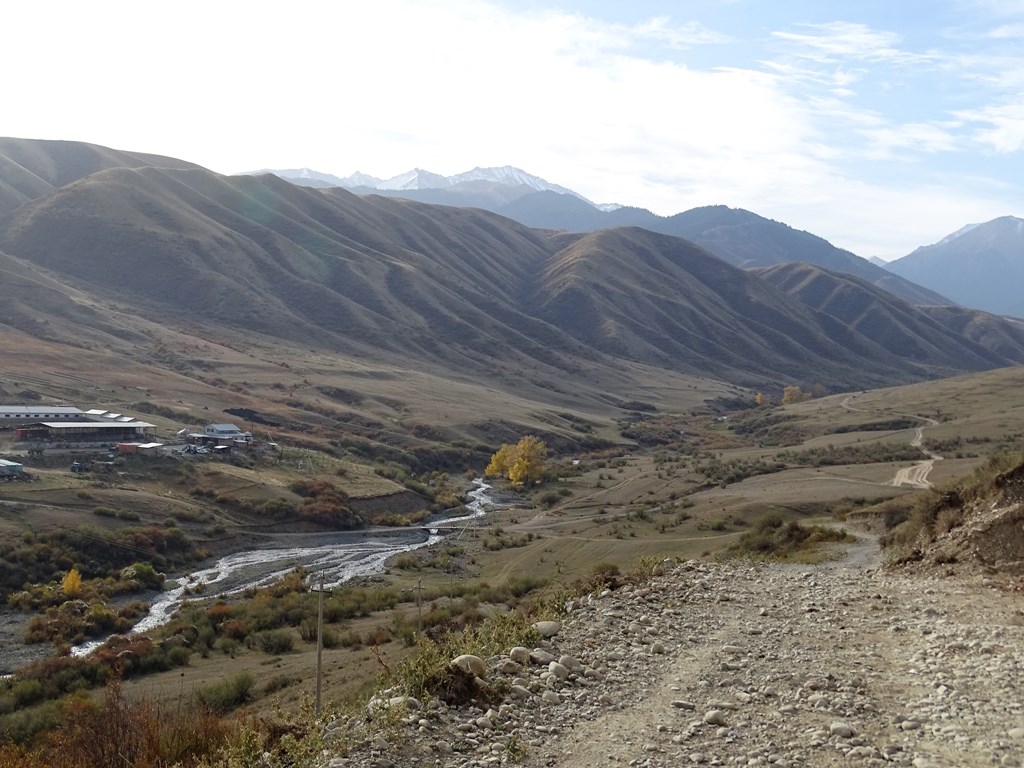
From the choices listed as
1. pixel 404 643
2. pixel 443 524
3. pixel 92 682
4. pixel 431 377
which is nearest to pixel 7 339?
pixel 431 377

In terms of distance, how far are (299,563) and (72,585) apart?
1293 centimetres

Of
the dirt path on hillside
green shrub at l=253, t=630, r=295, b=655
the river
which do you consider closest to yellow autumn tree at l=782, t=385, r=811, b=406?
the river

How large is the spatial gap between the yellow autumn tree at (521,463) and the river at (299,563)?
15.3 meters

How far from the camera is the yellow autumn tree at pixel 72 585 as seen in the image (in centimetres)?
4062

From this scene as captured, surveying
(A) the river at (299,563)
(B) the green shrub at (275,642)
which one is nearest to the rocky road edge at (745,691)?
(B) the green shrub at (275,642)

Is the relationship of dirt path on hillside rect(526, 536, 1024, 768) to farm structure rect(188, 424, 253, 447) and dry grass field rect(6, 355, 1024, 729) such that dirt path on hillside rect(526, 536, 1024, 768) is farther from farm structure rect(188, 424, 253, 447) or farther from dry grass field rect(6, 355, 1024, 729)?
farm structure rect(188, 424, 253, 447)

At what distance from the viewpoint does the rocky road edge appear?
8.55 metres

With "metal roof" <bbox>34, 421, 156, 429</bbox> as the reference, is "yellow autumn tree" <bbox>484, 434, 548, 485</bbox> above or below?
below

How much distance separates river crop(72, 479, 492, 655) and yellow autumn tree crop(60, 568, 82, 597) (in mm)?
3683

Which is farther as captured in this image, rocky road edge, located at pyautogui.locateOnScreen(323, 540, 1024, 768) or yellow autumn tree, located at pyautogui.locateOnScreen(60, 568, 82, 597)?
yellow autumn tree, located at pyautogui.locateOnScreen(60, 568, 82, 597)

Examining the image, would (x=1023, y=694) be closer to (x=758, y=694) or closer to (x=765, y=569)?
(x=758, y=694)

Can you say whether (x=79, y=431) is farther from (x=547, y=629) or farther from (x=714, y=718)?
(x=714, y=718)

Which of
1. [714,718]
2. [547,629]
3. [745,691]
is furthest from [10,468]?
[714,718]

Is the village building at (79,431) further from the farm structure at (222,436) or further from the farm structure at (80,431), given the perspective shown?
the farm structure at (222,436)
